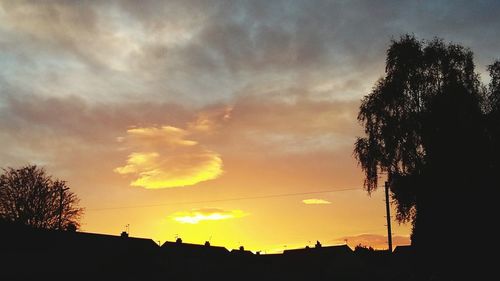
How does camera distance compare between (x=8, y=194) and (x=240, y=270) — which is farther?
(x=8, y=194)

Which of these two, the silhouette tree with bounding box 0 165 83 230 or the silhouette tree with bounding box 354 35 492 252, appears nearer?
the silhouette tree with bounding box 354 35 492 252

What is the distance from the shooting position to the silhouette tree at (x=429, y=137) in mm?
27234

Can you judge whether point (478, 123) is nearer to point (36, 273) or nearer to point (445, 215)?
point (445, 215)

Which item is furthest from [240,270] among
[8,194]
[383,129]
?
[8,194]

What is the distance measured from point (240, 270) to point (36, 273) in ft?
69.7

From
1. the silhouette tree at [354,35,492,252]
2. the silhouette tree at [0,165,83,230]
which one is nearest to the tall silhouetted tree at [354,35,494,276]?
the silhouette tree at [354,35,492,252]

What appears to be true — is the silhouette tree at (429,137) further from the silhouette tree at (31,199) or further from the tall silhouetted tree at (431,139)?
the silhouette tree at (31,199)

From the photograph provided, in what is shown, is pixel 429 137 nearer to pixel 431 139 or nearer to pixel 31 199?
pixel 431 139

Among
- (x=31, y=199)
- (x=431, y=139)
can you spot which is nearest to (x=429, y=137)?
(x=431, y=139)

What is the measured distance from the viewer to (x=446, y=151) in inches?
1096

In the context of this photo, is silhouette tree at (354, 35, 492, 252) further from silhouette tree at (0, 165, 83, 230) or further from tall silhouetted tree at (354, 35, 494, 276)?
silhouette tree at (0, 165, 83, 230)

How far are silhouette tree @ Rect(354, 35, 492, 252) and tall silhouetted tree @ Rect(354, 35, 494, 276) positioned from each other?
52 mm

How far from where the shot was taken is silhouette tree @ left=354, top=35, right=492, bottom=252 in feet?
89.4

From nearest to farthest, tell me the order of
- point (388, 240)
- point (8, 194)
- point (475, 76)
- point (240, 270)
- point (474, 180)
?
1. point (474, 180)
2. point (475, 76)
3. point (388, 240)
4. point (240, 270)
5. point (8, 194)
